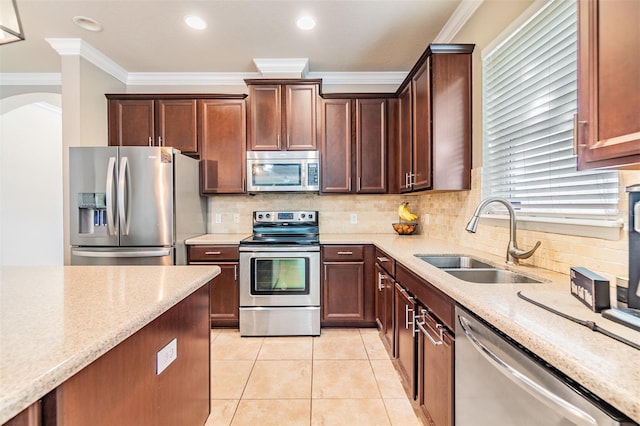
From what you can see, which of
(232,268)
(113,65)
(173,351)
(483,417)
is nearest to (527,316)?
(483,417)

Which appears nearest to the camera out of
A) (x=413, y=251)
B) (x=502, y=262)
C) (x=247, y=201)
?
(x=502, y=262)

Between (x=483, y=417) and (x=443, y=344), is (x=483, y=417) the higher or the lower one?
the lower one

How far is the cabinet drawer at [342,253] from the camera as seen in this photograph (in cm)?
294

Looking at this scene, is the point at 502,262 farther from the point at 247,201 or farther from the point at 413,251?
the point at 247,201

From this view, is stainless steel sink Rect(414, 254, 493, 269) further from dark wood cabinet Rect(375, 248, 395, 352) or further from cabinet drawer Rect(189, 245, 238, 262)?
cabinet drawer Rect(189, 245, 238, 262)

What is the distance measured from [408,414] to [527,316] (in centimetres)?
125

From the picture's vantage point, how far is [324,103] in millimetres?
3221

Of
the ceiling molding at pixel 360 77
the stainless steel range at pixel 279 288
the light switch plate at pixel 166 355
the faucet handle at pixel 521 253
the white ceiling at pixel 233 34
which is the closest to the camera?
the light switch plate at pixel 166 355

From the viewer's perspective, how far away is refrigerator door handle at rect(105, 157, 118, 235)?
263 cm

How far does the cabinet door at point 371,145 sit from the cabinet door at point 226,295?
60.5 inches

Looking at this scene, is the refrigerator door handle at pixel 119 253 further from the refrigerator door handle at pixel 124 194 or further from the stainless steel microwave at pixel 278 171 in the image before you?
the stainless steel microwave at pixel 278 171

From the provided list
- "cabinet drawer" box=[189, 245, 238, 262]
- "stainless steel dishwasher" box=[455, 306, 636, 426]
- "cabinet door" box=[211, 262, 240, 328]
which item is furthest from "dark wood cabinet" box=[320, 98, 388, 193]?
"stainless steel dishwasher" box=[455, 306, 636, 426]

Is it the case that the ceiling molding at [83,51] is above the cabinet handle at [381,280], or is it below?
above

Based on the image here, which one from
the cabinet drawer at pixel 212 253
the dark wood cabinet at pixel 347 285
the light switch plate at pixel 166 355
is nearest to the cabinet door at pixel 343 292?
the dark wood cabinet at pixel 347 285
